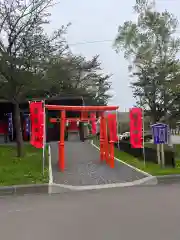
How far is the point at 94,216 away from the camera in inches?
257

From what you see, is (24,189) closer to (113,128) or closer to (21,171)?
(21,171)

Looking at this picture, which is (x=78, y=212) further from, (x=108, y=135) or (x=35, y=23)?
(x=35, y=23)

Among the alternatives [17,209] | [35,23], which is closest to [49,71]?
[35,23]

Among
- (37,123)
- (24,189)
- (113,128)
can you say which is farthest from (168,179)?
(37,123)

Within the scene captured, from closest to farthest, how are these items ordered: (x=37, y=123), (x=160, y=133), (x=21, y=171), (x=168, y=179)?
(x=168, y=179) < (x=21, y=171) < (x=37, y=123) < (x=160, y=133)

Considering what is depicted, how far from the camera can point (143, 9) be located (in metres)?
27.5

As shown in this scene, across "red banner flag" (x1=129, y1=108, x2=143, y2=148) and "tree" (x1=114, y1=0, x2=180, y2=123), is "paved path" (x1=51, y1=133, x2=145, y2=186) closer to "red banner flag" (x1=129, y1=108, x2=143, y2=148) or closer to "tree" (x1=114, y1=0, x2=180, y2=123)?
"red banner flag" (x1=129, y1=108, x2=143, y2=148)

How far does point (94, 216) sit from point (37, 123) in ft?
24.0

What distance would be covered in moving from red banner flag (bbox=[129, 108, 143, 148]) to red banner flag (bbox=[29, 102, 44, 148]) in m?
3.90

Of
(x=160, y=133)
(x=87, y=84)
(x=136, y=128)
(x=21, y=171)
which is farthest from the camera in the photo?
(x=87, y=84)

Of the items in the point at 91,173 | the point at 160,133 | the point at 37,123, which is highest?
the point at 37,123

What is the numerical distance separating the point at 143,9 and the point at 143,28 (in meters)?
1.58

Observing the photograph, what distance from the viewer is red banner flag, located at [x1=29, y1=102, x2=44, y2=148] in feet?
42.5

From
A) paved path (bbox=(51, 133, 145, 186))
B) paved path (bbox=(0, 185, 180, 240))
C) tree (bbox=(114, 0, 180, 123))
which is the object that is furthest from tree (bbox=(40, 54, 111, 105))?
paved path (bbox=(0, 185, 180, 240))
